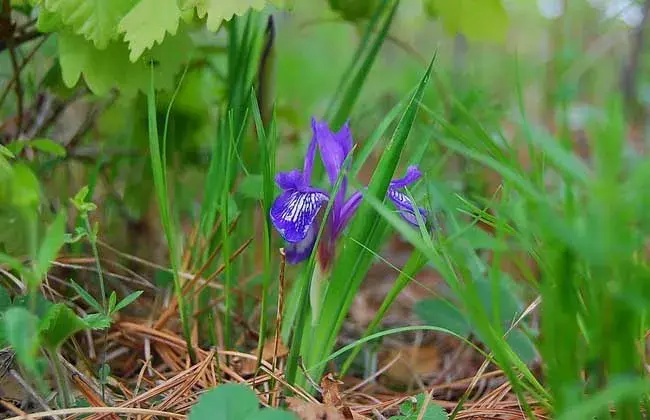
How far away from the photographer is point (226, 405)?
30.7 inches

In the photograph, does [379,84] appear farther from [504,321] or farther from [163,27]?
[163,27]

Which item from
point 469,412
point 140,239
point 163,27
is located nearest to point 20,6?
point 163,27

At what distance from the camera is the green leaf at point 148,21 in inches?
40.6

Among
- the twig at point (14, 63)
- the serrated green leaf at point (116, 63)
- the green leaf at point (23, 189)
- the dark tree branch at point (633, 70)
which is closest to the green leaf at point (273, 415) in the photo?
the green leaf at point (23, 189)

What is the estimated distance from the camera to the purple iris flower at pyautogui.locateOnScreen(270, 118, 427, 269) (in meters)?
0.99

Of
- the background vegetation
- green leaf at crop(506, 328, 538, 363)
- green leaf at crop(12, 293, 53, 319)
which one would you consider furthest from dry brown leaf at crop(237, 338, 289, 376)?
green leaf at crop(506, 328, 538, 363)

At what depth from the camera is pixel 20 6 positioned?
4.29ft

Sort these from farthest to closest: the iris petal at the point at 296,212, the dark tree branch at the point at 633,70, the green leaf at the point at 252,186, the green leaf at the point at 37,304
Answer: the dark tree branch at the point at 633,70
the green leaf at the point at 252,186
the iris petal at the point at 296,212
the green leaf at the point at 37,304

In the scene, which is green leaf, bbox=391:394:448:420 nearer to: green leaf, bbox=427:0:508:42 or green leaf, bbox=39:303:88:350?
green leaf, bbox=39:303:88:350

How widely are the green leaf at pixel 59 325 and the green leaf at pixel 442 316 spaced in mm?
788

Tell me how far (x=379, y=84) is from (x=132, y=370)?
11.8 feet

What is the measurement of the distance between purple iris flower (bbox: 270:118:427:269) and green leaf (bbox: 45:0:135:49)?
1.21 feet

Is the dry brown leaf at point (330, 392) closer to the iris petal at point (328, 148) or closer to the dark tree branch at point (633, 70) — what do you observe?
the iris petal at point (328, 148)

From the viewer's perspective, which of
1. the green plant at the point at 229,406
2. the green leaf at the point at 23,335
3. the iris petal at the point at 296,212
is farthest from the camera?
the iris petal at the point at 296,212
